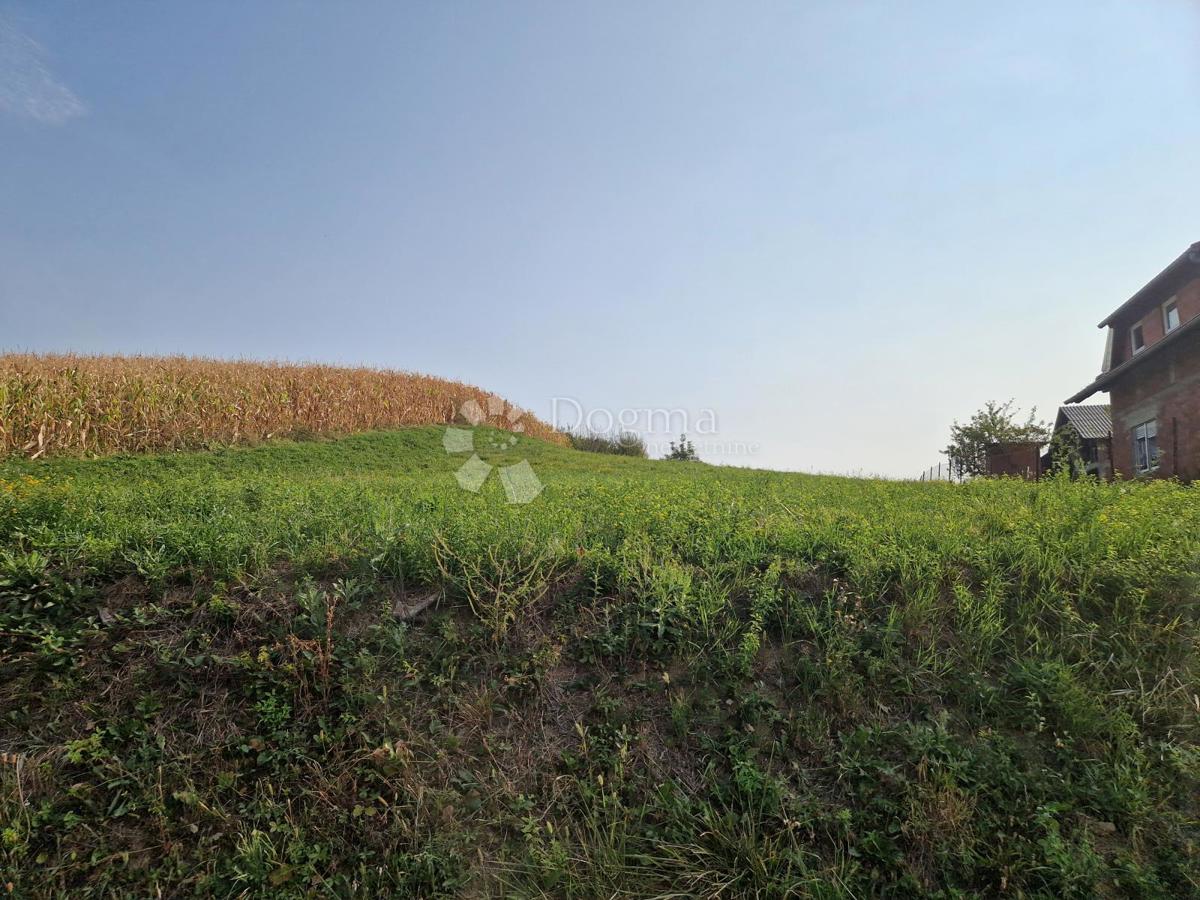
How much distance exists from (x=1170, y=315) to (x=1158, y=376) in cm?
212

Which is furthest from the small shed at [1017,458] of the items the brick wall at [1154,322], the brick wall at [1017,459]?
the brick wall at [1154,322]

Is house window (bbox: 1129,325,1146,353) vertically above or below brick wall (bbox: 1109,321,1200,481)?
above

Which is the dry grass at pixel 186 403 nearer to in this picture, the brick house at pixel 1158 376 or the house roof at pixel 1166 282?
the brick house at pixel 1158 376

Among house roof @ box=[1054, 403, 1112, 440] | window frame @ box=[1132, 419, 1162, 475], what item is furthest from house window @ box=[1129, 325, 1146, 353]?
house roof @ box=[1054, 403, 1112, 440]

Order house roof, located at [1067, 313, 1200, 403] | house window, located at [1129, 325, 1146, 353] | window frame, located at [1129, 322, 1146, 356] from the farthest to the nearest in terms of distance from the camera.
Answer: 1. house window, located at [1129, 325, 1146, 353]
2. window frame, located at [1129, 322, 1146, 356]
3. house roof, located at [1067, 313, 1200, 403]

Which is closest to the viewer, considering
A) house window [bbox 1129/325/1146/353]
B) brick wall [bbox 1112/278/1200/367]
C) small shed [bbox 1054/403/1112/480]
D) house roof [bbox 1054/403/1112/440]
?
brick wall [bbox 1112/278/1200/367]

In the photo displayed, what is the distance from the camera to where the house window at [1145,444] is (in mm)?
18844

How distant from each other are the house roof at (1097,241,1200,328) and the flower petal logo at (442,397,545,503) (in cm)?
1812

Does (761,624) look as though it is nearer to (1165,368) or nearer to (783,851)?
(783,851)

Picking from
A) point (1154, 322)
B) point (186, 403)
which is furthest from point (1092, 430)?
point (186, 403)

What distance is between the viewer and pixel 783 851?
3244 millimetres

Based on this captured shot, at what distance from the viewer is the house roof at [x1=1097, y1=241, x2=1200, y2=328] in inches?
682

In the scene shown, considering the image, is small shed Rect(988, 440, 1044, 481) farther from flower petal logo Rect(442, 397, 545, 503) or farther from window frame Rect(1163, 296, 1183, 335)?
flower petal logo Rect(442, 397, 545, 503)

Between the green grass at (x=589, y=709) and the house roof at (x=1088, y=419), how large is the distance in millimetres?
24691
